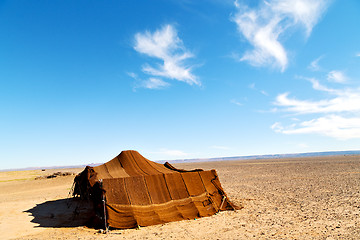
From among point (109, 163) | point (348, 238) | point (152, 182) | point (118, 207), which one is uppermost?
point (109, 163)

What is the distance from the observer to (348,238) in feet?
31.9

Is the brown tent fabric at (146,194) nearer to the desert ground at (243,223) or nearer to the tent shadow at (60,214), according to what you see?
the desert ground at (243,223)

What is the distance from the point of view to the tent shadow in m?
14.1

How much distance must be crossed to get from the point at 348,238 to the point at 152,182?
993 cm

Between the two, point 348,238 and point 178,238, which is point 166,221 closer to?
point 178,238

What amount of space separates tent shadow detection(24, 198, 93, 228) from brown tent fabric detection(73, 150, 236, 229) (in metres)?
1.54

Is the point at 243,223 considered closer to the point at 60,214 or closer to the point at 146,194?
the point at 146,194

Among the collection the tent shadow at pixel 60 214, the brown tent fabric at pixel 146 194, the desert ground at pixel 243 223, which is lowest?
the desert ground at pixel 243 223

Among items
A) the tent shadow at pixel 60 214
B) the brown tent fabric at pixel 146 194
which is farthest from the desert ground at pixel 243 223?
the brown tent fabric at pixel 146 194

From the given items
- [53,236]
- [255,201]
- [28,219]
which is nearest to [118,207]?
[53,236]

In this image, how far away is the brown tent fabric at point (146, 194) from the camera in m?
12.5

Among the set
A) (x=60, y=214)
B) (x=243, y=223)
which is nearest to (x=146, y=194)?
(x=243, y=223)

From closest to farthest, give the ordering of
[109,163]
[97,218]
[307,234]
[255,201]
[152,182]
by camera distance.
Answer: [307,234]
[97,218]
[152,182]
[109,163]
[255,201]

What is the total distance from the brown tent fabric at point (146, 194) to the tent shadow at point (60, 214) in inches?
60.5
